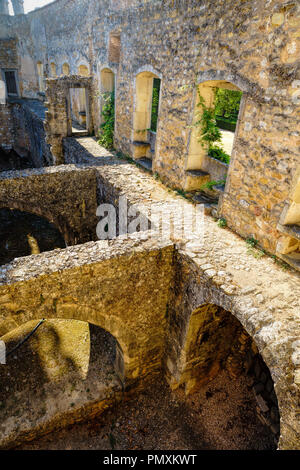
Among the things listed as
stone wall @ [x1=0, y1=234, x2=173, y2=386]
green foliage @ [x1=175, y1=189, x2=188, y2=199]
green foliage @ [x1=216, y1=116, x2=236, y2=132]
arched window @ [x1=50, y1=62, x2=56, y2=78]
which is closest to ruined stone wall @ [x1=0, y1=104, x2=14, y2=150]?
arched window @ [x1=50, y1=62, x2=56, y2=78]

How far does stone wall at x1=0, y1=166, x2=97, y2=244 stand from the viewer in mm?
6461

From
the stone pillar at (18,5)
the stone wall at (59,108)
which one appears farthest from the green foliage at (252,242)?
the stone pillar at (18,5)

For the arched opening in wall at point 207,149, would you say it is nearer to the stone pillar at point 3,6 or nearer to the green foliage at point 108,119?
the green foliage at point 108,119

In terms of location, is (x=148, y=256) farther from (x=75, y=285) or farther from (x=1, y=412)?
(x=1, y=412)

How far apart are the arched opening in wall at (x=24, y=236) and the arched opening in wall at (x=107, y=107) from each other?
3.47 metres

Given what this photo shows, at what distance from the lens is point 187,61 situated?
5312mm

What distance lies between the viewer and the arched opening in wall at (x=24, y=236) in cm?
898

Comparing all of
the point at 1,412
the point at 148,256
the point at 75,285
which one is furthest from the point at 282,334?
the point at 1,412

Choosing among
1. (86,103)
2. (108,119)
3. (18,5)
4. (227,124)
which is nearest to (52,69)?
(86,103)

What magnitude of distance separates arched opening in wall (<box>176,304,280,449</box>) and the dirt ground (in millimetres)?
16

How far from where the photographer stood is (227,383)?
570 centimetres

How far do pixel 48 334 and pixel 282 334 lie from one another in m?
4.85

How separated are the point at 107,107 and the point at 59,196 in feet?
12.8
